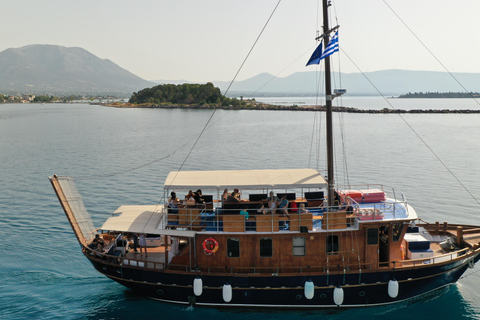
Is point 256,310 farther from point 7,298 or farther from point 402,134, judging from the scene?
point 402,134

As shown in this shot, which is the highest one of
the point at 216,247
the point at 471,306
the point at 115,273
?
the point at 216,247

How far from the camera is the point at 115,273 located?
16234mm

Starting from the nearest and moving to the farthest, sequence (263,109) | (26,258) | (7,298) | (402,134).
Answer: (7,298)
(26,258)
(402,134)
(263,109)

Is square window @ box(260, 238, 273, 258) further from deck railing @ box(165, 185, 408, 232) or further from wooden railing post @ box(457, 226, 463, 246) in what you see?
wooden railing post @ box(457, 226, 463, 246)

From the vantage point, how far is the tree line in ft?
475

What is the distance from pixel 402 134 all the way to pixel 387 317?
5650cm

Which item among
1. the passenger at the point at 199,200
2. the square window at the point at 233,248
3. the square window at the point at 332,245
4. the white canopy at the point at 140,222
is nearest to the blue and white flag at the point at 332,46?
the square window at the point at 332,245

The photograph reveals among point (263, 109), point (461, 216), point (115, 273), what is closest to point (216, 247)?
point (115, 273)

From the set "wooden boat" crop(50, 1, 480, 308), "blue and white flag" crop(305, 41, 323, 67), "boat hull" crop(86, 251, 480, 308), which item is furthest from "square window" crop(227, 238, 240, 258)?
"blue and white flag" crop(305, 41, 323, 67)

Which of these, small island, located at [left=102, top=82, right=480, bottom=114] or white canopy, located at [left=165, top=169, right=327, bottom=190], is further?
small island, located at [left=102, top=82, right=480, bottom=114]

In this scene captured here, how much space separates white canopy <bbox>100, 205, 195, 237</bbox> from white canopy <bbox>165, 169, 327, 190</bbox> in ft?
5.17

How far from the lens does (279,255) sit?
15.8 meters

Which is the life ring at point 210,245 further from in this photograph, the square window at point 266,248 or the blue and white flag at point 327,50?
the blue and white flag at point 327,50

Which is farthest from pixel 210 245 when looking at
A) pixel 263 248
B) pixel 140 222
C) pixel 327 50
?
pixel 327 50
